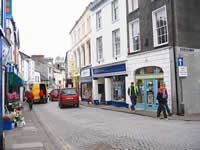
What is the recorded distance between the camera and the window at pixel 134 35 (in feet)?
55.7

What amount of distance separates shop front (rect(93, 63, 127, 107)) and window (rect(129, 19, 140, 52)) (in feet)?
6.00

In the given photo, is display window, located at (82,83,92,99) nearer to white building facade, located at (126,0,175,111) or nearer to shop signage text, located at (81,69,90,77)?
shop signage text, located at (81,69,90,77)

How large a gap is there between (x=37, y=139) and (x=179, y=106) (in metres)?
8.73

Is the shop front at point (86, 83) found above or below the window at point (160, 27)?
below

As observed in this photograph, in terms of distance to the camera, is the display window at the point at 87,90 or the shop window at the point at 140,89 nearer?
the shop window at the point at 140,89

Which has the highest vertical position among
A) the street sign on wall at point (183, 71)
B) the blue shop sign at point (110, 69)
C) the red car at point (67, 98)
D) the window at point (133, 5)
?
the window at point (133, 5)

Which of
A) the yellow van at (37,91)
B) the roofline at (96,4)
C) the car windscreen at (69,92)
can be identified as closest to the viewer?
the car windscreen at (69,92)

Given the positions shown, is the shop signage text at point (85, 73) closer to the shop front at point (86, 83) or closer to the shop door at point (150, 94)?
the shop front at point (86, 83)

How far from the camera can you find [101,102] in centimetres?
2305

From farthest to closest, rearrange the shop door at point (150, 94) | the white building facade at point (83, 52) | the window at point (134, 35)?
the white building facade at point (83, 52) → the window at point (134, 35) → the shop door at point (150, 94)

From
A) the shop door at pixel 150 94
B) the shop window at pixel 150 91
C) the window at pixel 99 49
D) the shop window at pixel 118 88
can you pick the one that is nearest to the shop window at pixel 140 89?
the shop door at pixel 150 94

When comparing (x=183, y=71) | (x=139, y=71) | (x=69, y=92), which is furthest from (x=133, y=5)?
(x=69, y=92)

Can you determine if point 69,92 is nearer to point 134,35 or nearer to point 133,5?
point 134,35

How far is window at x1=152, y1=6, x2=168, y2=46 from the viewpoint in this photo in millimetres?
14308
